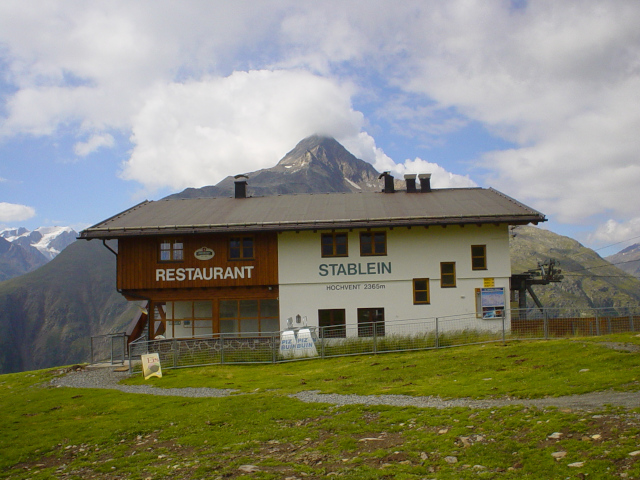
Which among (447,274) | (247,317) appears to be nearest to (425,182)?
(447,274)

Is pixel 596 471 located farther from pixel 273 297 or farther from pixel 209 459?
pixel 273 297

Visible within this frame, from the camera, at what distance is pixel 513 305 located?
3028cm

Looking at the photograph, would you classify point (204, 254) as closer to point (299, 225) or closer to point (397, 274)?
point (299, 225)

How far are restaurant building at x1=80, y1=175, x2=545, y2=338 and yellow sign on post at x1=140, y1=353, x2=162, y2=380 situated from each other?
6.99 meters

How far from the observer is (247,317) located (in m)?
27.7

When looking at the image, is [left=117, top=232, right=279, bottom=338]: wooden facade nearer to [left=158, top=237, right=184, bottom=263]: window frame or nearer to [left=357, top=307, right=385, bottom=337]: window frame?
[left=158, top=237, right=184, bottom=263]: window frame

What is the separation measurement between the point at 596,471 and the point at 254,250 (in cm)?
2173

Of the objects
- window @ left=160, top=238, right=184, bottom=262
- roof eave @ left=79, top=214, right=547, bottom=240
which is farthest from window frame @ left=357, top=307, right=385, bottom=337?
window @ left=160, top=238, right=184, bottom=262

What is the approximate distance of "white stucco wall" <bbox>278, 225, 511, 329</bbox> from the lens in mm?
26453

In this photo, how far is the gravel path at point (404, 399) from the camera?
32.8 ft

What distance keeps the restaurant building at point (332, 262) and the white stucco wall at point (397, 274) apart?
5 cm

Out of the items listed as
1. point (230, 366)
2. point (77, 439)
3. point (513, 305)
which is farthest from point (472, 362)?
point (513, 305)

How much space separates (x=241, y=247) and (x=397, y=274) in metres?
8.16

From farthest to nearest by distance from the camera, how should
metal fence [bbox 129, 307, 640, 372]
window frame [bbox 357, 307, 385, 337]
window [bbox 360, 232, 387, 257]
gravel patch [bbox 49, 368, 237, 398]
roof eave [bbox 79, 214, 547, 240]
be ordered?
window [bbox 360, 232, 387, 257] → roof eave [bbox 79, 214, 547, 240] → window frame [bbox 357, 307, 385, 337] → metal fence [bbox 129, 307, 640, 372] → gravel patch [bbox 49, 368, 237, 398]
